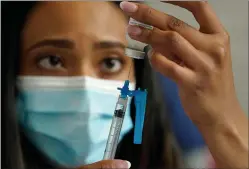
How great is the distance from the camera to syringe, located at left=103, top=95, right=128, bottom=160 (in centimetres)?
94

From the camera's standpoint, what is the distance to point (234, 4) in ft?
3.34

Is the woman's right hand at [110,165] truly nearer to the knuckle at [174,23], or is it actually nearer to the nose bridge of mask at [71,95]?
the nose bridge of mask at [71,95]

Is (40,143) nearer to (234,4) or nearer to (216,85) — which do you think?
(216,85)

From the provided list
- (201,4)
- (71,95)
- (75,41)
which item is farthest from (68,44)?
(201,4)

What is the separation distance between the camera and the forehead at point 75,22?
100 centimetres

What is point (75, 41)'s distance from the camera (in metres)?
0.99

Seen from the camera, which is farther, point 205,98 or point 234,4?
point 234,4

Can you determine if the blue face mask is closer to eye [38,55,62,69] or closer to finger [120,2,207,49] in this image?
eye [38,55,62,69]

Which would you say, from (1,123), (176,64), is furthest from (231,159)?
(1,123)

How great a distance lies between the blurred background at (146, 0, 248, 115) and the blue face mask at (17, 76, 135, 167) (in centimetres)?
29

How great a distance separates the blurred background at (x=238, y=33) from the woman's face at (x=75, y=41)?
249 millimetres

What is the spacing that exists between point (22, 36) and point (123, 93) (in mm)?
298

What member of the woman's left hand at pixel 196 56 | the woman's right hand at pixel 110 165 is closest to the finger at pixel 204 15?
the woman's left hand at pixel 196 56

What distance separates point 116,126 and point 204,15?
0.33 meters
